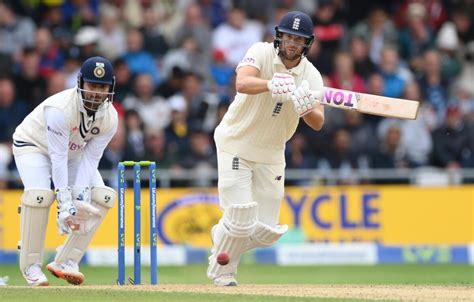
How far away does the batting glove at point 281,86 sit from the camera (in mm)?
8133

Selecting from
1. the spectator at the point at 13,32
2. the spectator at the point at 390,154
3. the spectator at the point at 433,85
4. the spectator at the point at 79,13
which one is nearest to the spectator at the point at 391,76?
the spectator at the point at 433,85

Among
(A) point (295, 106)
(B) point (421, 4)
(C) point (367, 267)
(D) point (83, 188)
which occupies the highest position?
(B) point (421, 4)

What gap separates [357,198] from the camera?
13672 millimetres

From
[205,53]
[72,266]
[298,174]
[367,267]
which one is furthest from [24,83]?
[72,266]

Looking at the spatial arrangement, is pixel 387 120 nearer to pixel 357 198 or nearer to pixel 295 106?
pixel 357 198

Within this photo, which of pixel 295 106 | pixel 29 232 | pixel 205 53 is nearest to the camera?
pixel 295 106

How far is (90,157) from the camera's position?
8.77m

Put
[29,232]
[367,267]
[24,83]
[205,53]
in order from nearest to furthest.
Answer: [29,232], [367,267], [24,83], [205,53]

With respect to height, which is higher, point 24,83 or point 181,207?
point 24,83

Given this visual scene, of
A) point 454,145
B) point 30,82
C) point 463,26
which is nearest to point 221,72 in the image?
point 30,82

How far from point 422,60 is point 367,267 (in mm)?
3463

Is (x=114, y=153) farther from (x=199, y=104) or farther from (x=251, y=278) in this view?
(x=251, y=278)

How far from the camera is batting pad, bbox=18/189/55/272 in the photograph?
859cm

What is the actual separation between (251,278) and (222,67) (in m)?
4.19
